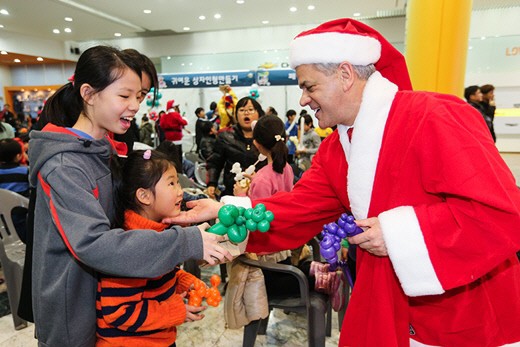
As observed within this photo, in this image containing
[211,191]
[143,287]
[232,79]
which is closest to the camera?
[143,287]

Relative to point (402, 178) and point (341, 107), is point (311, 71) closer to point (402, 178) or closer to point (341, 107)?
point (341, 107)

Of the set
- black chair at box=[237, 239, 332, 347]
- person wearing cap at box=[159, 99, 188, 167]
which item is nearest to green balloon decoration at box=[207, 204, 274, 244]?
black chair at box=[237, 239, 332, 347]

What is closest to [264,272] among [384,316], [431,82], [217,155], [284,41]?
[384,316]

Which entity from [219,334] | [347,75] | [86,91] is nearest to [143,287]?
[86,91]

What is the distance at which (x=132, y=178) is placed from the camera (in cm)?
129

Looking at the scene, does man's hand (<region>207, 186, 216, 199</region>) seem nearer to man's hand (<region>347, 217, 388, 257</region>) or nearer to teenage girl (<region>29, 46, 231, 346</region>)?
teenage girl (<region>29, 46, 231, 346</region>)

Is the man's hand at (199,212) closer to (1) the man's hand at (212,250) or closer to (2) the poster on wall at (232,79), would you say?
(1) the man's hand at (212,250)

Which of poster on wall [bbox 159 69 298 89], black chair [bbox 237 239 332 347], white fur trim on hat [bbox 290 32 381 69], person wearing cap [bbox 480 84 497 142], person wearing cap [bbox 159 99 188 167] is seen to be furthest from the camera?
poster on wall [bbox 159 69 298 89]

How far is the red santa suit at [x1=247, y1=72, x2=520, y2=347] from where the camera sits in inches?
39.0

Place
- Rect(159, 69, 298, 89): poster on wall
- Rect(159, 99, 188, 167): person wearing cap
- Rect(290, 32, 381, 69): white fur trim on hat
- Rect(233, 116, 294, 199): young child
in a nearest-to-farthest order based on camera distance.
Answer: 1. Rect(290, 32, 381, 69): white fur trim on hat
2. Rect(233, 116, 294, 199): young child
3. Rect(159, 99, 188, 167): person wearing cap
4. Rect(159, 69, 298, 89): poster on wall

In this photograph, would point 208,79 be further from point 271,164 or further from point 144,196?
point 144,196

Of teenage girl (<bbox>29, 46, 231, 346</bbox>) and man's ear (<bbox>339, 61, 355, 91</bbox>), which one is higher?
man's ear (<bbox>339, 61, 355, 91</bbox>)

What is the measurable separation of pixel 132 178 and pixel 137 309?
440 mm

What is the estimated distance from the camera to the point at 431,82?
3838mm
